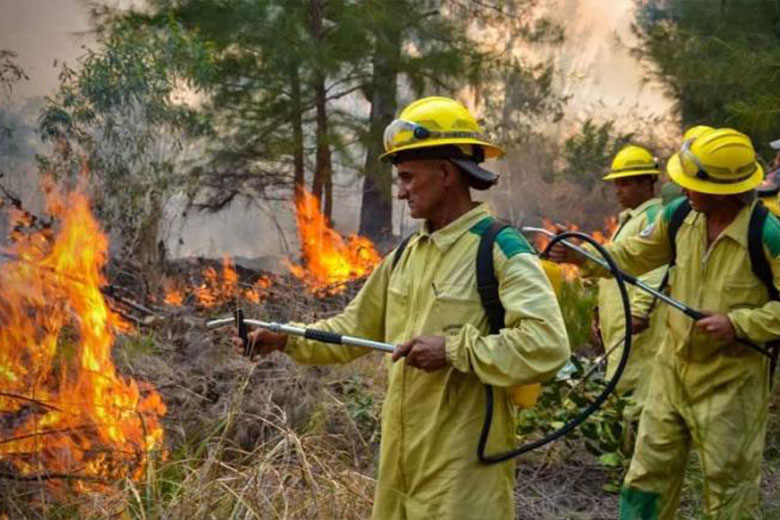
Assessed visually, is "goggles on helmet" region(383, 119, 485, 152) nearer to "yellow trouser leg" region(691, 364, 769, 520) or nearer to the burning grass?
the burning grass

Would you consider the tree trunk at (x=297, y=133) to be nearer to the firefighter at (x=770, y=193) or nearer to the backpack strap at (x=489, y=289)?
the firefighter at (x=770, y=193)

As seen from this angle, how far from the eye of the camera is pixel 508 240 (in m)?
2.86

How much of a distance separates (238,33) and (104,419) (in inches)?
327

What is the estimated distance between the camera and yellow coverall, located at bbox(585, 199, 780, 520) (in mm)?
4016

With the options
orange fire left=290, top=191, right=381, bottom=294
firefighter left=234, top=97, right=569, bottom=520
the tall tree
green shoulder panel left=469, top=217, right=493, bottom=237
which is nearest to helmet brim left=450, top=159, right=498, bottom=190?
firefighter left=234, top=97, right=569, bottom=520

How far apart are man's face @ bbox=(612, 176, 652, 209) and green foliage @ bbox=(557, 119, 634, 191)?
11.1 m

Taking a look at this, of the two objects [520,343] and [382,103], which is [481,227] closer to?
[520,343]

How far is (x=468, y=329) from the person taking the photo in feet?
8.86

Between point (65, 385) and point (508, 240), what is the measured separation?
3155mm

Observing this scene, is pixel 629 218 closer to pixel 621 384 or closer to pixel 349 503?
pixel 621 384

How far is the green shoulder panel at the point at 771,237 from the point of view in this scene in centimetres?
394

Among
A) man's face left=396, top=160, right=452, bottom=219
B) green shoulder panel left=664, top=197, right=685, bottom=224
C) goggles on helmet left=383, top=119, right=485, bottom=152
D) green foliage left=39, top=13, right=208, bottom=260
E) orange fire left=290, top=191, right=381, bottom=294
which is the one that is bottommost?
orange fire left=290, top=191, right=381, bottom=294

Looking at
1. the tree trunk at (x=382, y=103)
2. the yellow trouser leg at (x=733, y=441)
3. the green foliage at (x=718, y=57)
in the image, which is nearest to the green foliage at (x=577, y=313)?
the green foliage at (x=718, y=57)

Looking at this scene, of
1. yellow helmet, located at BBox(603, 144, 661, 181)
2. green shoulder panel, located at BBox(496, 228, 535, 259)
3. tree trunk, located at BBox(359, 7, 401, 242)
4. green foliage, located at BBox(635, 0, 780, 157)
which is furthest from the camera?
tree trunk, located at BBox(359, 7, 401, 242)
